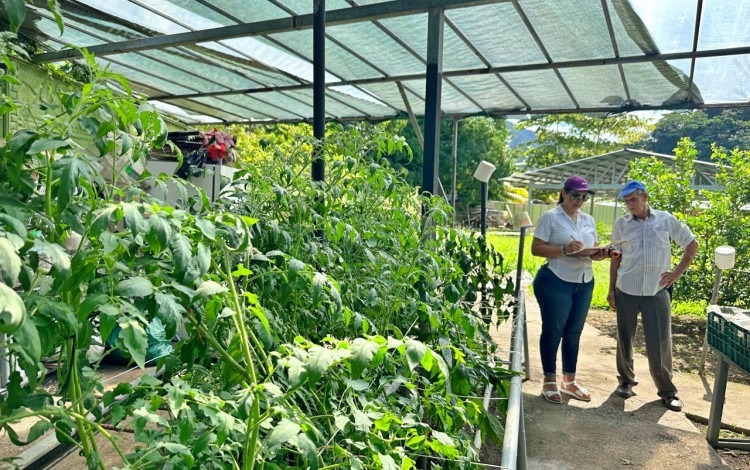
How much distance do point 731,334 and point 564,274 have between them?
98cm

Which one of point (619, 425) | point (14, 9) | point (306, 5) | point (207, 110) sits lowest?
point (619, 425)

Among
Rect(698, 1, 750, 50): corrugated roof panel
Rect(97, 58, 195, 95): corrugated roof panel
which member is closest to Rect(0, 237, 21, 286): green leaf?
Rect(698, 1, 750, 50): corrugated roof panel

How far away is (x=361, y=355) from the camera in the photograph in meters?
0.83

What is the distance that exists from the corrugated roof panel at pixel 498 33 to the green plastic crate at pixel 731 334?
2.42 metres

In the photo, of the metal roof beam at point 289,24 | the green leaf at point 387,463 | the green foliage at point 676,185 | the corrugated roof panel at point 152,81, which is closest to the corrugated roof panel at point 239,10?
the metal roof beam at point 289,24

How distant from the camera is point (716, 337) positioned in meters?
3.23

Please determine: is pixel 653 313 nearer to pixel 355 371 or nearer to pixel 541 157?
pixel 355 371

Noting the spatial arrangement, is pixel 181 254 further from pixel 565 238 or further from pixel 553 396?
pixel 553 396

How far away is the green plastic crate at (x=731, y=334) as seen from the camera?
2.80 meters

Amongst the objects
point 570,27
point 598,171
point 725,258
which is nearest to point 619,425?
point 725,258

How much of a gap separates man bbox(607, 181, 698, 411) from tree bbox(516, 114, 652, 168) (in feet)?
64.4

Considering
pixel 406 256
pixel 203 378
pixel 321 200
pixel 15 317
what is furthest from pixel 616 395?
pixel 15 317

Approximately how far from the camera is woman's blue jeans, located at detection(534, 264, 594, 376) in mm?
3572

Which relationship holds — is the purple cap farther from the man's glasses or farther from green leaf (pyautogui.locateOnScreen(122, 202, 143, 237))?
green leaf (pyautogui.locateOnScreen(122, 202, 143, 237))
